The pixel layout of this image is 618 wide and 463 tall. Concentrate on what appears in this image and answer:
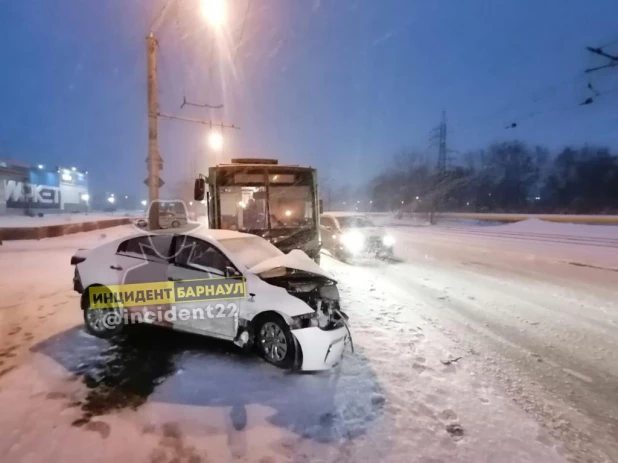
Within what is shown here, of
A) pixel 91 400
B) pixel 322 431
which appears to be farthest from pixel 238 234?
pixel 322 431

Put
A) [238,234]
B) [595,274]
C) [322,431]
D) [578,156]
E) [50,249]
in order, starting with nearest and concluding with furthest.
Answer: [322,431], [238,234], [595,274], [50,249], [578,156]

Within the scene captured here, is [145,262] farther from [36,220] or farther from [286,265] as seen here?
[36,220]

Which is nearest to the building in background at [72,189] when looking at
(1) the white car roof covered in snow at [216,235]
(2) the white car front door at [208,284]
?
(1) the white car roof covered in snow at [216,235]

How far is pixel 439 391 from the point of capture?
4.71 meters

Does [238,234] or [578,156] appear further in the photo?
[578,156]

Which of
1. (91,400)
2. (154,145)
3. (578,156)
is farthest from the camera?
(578,156)

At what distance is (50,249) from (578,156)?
81.1 meters

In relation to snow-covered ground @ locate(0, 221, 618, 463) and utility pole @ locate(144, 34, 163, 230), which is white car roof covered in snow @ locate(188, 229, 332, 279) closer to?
snow-covered ground @ locate(0, 221, 618, 463)

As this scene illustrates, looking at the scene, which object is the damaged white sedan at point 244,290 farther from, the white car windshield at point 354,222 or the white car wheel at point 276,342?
the white car windshield at point 354,222

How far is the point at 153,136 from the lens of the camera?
542 inches

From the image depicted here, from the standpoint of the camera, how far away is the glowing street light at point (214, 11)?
37.6 feet

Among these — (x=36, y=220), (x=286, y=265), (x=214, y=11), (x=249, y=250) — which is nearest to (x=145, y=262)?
(x=249, y=250)

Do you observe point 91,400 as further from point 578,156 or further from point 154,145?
point 578,156

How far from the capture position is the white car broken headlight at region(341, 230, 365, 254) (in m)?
15.6
